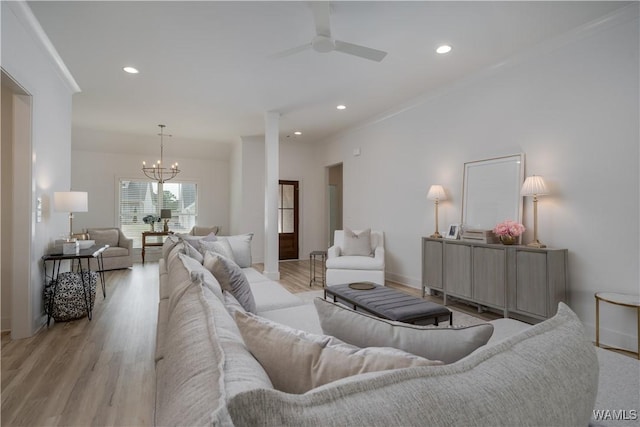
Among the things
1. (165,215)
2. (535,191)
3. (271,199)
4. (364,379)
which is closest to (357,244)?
(271,199)

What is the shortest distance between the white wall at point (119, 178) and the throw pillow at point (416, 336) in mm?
7658

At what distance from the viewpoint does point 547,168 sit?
3174mm

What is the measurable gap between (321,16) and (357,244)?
3.26 metres

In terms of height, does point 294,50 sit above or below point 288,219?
above

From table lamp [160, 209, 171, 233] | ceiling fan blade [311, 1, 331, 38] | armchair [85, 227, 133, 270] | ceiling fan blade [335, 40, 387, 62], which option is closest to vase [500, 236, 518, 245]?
ceiling fan blade [335, 40, 387, 62]

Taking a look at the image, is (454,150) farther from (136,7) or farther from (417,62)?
(136,7)

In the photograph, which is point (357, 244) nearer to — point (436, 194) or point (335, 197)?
point (436, 194)

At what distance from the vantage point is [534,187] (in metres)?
3.06

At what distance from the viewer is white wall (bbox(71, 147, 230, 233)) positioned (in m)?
7.00

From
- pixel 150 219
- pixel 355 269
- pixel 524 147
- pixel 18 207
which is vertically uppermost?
pixel 524 147

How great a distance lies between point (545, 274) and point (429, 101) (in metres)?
2.78

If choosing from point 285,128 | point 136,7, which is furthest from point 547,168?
point 285,128

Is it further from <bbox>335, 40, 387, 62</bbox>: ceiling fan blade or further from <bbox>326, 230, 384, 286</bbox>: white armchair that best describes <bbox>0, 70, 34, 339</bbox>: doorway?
<bbox>326, 230, 384, 286</bbox>: white armchair

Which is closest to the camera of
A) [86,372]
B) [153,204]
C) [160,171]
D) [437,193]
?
[86,372]
